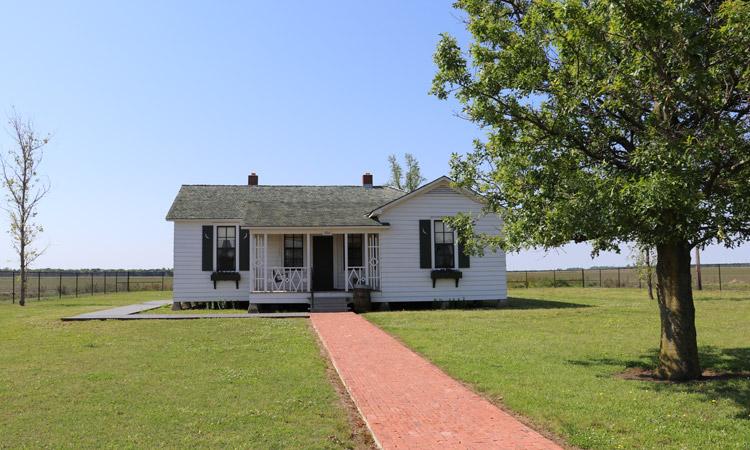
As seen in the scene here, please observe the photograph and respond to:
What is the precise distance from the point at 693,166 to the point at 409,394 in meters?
4.61

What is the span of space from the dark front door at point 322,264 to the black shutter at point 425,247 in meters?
3.56

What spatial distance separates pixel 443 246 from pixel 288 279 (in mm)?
5909

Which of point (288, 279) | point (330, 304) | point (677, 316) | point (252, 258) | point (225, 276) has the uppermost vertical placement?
point (252, 258)

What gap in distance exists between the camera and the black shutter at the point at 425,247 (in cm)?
2230

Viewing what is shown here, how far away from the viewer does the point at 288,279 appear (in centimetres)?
2200

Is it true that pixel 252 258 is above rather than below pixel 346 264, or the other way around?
above

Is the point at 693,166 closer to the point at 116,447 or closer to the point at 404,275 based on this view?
the point at 116,447

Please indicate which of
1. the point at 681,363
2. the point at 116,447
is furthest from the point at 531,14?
the point at 116,447

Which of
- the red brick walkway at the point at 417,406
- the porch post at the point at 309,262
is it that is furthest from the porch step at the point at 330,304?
the red brick walkway at the point at 417,406

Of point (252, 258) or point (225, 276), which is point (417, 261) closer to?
point (252, 258)

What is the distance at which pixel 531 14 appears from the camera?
27.7ft

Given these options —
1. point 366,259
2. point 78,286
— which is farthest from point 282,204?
point 78,286

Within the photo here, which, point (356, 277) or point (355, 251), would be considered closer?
point (356, 277)

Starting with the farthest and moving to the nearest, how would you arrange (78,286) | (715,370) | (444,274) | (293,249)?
1. (78,286)
2. (293,249)
3. (444,274)
4. (715,370)
